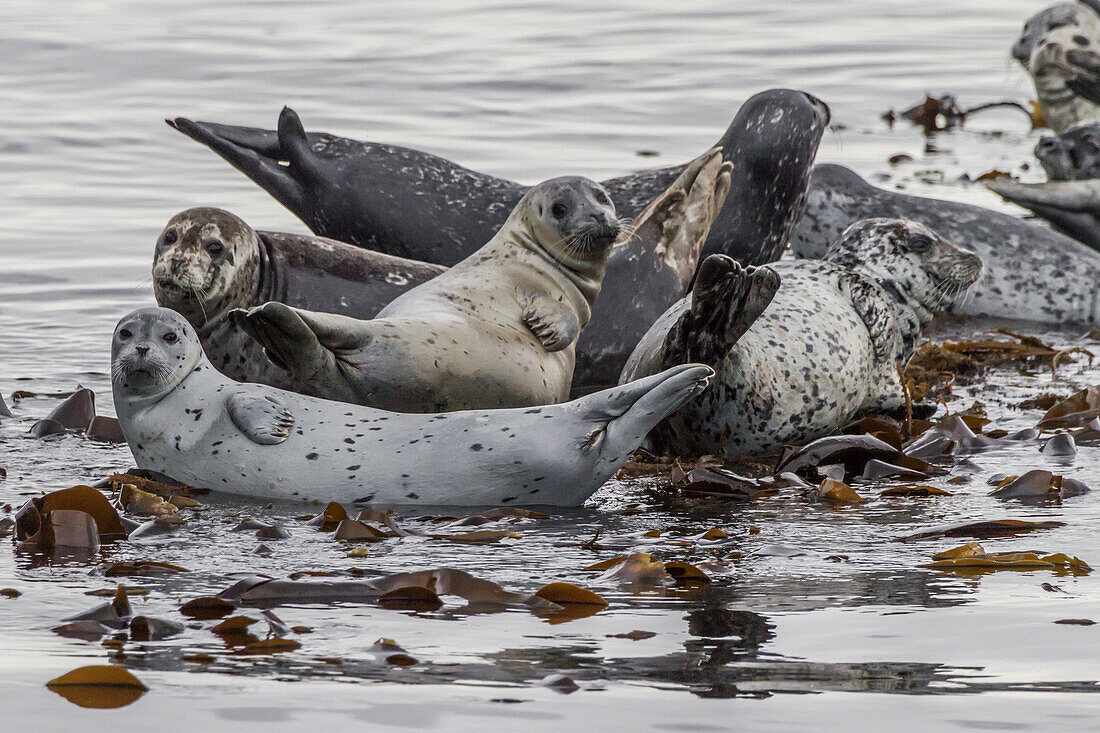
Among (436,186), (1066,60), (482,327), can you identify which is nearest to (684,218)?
(436,186)

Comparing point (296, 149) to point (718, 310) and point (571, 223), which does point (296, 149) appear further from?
point (718, 310)

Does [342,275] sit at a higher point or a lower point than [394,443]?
higher

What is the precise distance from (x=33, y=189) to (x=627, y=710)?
25.9 feet

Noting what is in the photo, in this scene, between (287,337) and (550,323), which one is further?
(550,323)

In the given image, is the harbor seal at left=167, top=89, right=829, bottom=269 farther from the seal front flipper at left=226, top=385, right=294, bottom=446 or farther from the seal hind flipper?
the seal front flipper at left=226, top=385, right=294, bottom=446

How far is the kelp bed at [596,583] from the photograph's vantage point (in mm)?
3094

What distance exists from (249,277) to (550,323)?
1.00 meters

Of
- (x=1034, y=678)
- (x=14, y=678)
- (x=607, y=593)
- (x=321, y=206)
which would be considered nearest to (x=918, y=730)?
(x=1034, y=678)

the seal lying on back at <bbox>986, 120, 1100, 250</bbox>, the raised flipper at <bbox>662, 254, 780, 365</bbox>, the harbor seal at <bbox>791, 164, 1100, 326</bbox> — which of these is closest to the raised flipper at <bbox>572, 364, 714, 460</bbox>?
the raised flipper at <bbox>662, 254, 780, 365</bbox>

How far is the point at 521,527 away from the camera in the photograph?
4.24 meters

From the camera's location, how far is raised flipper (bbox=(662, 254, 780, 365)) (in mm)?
4812

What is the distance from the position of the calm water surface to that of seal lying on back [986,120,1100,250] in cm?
92

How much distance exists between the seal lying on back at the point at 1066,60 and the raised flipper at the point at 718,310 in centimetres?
612

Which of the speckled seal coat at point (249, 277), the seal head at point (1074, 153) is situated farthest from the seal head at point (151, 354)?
the seal head at point (1074, 153)
